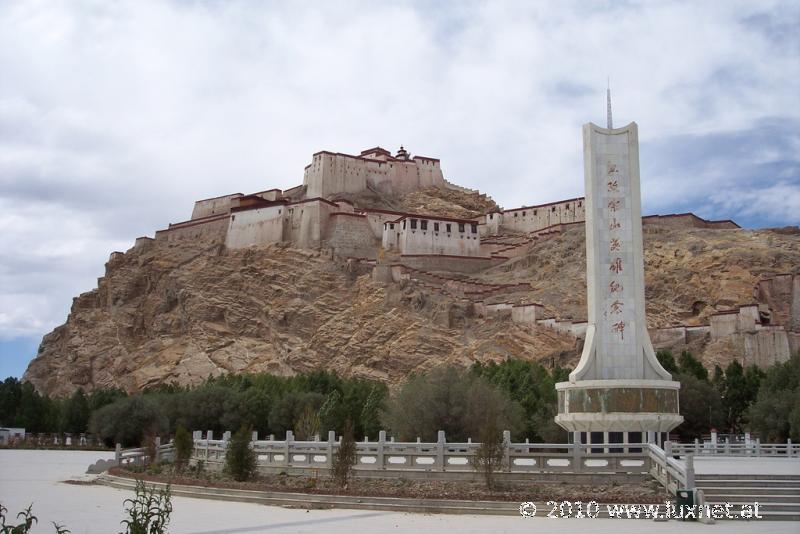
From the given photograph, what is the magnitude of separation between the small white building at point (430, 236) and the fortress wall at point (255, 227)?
28.7 feet

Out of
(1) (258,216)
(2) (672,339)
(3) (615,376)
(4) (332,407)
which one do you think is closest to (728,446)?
(3) (615,376)

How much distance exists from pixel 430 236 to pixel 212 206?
72.5 ft

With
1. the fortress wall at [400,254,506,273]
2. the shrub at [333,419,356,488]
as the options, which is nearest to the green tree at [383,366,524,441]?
the shrub at [333,419,356,488]

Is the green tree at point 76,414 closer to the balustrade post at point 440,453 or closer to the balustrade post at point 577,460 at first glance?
the balustrade post at point 440,453

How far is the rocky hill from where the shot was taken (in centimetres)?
5900

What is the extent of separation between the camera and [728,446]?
27031mm

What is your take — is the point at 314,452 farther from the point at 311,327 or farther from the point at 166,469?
the point at 311,327

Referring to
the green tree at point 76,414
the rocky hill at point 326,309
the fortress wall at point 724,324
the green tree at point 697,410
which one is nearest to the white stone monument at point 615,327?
the green tree at point 697,410

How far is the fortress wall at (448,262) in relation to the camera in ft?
224

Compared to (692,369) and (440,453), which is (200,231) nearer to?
(692,369)

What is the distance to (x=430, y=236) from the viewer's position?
70188 millimetres

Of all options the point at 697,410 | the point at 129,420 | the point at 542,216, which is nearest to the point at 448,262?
the point at 542,216

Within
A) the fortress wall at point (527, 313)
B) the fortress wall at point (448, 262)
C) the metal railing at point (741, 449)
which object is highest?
the fortress wall at point (448, 262)

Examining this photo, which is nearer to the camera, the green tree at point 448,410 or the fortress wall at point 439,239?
the green tree at point 448,410
